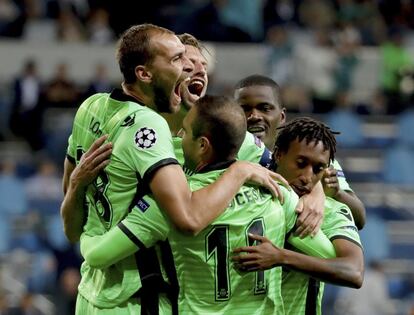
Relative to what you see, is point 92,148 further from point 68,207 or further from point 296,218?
point 296,218

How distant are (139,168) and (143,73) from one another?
0.47 m

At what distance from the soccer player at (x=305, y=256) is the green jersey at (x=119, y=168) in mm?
520

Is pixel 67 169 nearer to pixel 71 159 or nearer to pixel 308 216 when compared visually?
pixel 71 159

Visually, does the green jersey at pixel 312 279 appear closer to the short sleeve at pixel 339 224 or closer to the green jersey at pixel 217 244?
the short sleeve at pixel 339 224

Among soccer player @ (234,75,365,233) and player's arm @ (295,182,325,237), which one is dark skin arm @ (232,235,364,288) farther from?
soccer player @ (234,75,365,233)

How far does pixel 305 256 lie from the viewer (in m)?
5.13

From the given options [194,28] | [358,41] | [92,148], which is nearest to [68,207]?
[92,148]

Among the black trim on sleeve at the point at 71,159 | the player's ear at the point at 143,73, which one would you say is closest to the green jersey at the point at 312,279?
the player's ear at the point at 143,73

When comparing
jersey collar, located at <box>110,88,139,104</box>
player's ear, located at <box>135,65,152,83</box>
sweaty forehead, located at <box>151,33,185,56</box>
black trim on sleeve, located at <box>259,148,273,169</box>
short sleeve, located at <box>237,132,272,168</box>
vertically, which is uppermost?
sweaty forehead, located at <box>151,33,185,56</box>

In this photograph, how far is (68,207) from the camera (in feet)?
17.9

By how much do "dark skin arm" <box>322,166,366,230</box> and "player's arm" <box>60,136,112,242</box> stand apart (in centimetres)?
108

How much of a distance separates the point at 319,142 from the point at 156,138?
777 mm

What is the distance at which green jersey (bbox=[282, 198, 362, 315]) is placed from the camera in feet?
17.5

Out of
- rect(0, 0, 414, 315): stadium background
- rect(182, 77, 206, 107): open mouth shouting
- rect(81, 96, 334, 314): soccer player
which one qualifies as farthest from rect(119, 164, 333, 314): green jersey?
rect(0, 0, 414, 315): stadium background
